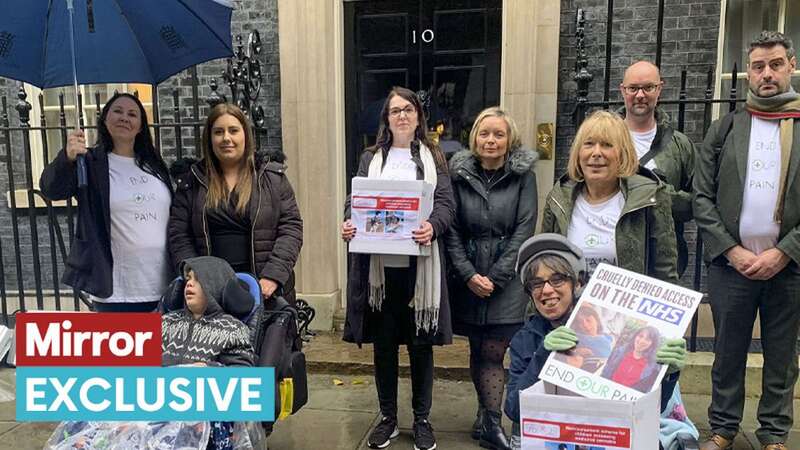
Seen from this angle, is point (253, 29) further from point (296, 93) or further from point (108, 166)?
point (108, 166)

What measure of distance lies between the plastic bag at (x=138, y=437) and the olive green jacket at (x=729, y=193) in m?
2.59

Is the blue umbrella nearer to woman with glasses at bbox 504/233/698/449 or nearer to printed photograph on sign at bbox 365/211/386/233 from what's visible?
printed photograph on sign at bbox 365/211/386/233

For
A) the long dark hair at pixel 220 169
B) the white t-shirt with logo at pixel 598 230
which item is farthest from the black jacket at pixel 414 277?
the white t-shirt with logo at pixel 598 230

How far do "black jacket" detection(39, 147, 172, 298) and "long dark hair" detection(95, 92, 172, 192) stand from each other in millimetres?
84

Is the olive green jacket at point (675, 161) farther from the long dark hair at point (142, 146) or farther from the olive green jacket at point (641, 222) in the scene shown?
the long dark hair at point (142, 146)

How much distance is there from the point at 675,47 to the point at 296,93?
3.16 meters

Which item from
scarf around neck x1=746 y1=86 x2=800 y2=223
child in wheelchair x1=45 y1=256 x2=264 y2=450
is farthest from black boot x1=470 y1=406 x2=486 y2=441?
scarf around neck x1=746 y1=86 x2=800 y2=223

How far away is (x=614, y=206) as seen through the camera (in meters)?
2.76

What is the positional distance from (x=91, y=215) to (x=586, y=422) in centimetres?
257

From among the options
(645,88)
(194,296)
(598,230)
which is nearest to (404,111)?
(598,230)

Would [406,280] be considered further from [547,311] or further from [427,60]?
[427,60]

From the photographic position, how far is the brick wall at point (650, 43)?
4883 mm

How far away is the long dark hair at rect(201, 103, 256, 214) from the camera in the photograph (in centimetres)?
314

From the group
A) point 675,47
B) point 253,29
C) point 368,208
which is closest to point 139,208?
point 368,208
